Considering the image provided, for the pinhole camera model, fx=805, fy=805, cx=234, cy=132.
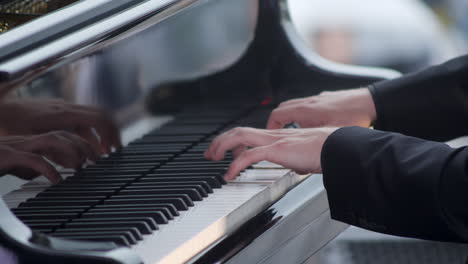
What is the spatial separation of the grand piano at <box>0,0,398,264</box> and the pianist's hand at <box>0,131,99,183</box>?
0.03 metres

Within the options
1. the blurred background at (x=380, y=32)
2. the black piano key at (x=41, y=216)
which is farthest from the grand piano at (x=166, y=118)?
the blurred background at (x=380, y=32)

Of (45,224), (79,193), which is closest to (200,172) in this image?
(79,193)

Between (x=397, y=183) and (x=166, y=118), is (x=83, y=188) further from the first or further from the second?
(x=397, y=183)

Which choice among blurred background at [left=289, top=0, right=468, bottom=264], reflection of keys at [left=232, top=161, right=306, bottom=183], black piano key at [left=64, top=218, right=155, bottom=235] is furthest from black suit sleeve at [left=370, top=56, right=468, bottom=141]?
blurred background at [left=289, top=0, right=468, bottom=264]

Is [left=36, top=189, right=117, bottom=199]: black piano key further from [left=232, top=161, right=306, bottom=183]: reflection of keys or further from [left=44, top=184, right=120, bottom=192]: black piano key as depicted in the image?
[left=232, top=161, right=306, bottom=183]: reflection of keys

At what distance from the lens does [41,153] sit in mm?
1374

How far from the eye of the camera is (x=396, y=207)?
1422 millimetres

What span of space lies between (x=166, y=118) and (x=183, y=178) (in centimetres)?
32

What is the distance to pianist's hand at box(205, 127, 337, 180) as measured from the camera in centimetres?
152

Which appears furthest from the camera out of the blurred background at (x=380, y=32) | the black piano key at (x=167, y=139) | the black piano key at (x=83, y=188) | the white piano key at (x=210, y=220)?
the blurred background at (x=380, y=32)

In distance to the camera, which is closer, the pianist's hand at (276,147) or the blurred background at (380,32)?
the pianist's hand at (276,147)

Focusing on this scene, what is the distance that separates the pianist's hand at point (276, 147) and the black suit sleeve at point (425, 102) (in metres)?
0.40

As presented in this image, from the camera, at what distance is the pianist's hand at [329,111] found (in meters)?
1.84

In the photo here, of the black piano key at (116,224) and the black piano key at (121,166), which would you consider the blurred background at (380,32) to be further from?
the black piano key at (116,224)
